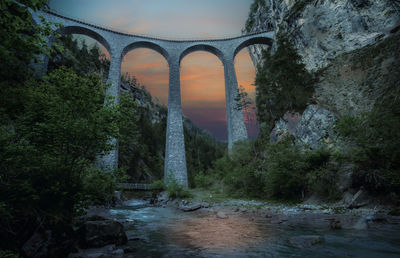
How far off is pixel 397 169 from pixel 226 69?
2366 cm

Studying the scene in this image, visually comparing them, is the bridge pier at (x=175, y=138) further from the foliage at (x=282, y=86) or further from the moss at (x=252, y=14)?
the moss at (x=252, y=14)

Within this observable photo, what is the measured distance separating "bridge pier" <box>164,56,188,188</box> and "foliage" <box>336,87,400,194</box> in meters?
16.2

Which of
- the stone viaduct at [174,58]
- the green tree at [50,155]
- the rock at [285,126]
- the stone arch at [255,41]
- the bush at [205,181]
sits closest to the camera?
the green tree at [50,155]

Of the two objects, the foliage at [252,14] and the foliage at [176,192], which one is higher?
the foliage at [252,14]

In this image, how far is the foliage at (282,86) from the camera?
1844 centimetres

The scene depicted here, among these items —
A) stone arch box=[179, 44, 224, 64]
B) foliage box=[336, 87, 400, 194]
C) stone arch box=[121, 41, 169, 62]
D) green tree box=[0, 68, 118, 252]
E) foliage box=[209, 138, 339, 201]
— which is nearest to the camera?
green tree box=[0, 68, 118, 252]

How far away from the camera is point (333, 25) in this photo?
19.3 metres

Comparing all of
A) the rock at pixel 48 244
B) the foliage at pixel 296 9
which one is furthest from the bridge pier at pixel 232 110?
the rock at pixel 48 244

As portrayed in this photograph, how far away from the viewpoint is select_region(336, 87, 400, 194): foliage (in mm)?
7352

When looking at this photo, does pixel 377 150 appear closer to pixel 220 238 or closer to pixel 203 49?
pixel 220 238

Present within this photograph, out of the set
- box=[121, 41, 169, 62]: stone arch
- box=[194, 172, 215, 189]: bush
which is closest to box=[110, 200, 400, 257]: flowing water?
box=[194, 172, 215, 189]: bush

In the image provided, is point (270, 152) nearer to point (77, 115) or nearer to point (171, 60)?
point (77, 115)

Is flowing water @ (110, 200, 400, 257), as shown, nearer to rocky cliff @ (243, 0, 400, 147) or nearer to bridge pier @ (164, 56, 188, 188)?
rocky cliff @ (243, 0, 400, 147)

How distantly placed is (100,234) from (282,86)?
778 inches
